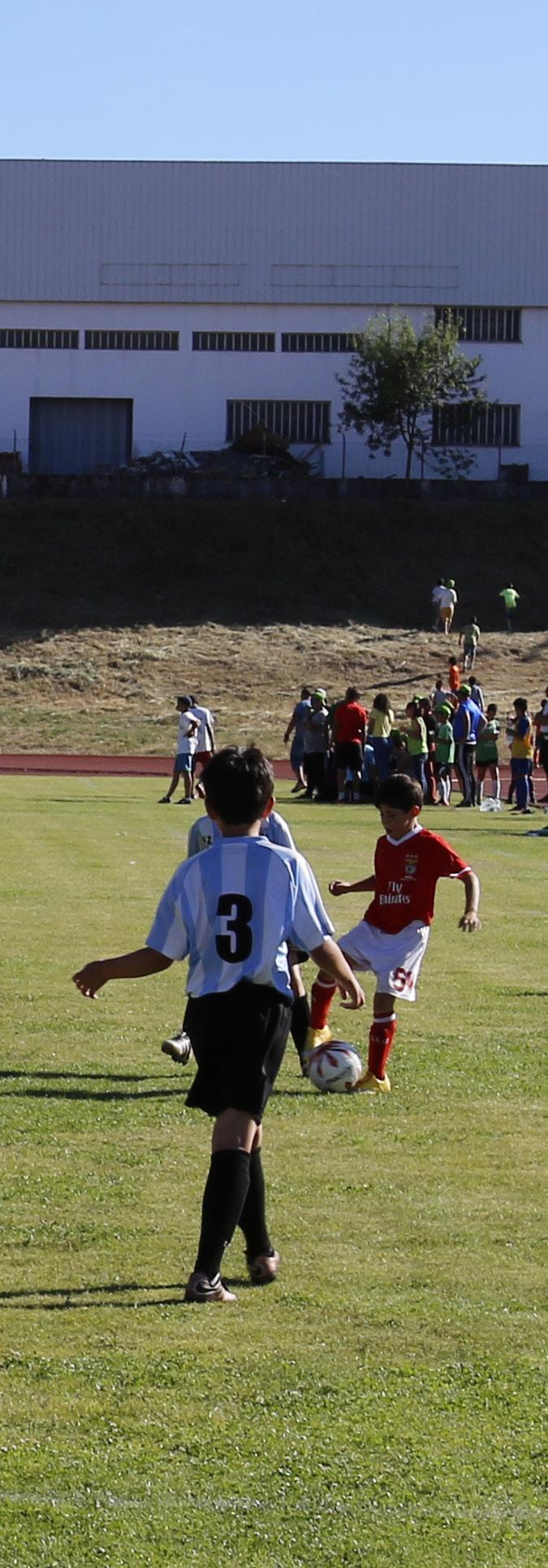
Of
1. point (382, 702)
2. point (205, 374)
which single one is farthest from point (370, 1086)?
point (205, 374)

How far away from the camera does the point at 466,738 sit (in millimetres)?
29219

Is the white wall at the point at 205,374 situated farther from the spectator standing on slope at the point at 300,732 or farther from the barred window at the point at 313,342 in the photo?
the spectator standing on slope at the point at 300,732

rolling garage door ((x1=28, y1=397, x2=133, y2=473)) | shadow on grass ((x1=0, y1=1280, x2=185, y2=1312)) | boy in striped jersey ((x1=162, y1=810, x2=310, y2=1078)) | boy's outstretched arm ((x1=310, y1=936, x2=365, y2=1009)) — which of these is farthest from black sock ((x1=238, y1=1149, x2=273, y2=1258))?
rolling garage door ((x1=28, y1=397, x2=133, y2=473))

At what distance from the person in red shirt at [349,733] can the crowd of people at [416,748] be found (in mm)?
12

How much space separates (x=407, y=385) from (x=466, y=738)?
35.6m

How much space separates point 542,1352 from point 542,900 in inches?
458

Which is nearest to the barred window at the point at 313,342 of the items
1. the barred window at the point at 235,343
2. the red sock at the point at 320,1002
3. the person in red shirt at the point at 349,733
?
the barred window at the point at 235,343

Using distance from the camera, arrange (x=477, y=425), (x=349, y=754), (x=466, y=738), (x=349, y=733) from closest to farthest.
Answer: (x=349, y=733) → (x=466, y=738) → (x=349, y=754) → (x=477, y=425)

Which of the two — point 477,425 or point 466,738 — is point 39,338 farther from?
point 466,738

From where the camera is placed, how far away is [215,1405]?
4.60 meters

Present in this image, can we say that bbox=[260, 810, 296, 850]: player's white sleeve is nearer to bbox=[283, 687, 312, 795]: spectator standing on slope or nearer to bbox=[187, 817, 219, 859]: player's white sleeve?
bbox=[187, 817, 219, 859]: player's white sleeve

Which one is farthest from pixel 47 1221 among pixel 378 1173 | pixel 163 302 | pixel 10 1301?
pixel 163 302

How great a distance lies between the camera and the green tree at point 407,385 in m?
62.5

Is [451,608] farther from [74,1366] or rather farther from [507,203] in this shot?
[74,1366]
